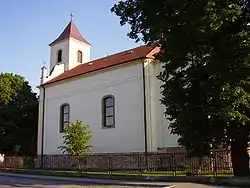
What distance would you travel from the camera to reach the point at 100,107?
2852cm

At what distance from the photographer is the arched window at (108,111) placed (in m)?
27.7

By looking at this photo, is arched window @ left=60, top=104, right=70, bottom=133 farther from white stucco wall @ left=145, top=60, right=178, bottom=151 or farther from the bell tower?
white stucco wall @ left=145, top=60, right=178, bottom=151

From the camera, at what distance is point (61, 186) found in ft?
47.5

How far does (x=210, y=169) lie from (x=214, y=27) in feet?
22.5

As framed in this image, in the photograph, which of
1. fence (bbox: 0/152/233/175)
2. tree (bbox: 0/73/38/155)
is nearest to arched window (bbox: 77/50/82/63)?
tree (bbox: 0/73/38/155)

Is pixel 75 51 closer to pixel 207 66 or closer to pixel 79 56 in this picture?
pixel 79 56

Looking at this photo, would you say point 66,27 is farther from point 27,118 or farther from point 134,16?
point 134,16

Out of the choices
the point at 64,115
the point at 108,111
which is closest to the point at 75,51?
the point at 64,115

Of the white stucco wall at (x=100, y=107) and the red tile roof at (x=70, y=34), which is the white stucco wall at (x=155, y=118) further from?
the red tile roof at (x=70, y=34)

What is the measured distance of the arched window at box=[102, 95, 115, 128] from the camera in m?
27.7

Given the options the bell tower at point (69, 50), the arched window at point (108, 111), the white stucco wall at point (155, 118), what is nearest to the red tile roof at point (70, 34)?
the bell tower at point (69, 50)

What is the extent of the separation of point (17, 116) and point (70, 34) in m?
11.3

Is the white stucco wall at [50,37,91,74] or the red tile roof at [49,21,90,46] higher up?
the red tile roof at [49,21,90,46]

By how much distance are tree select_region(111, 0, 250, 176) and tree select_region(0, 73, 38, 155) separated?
2738cm
